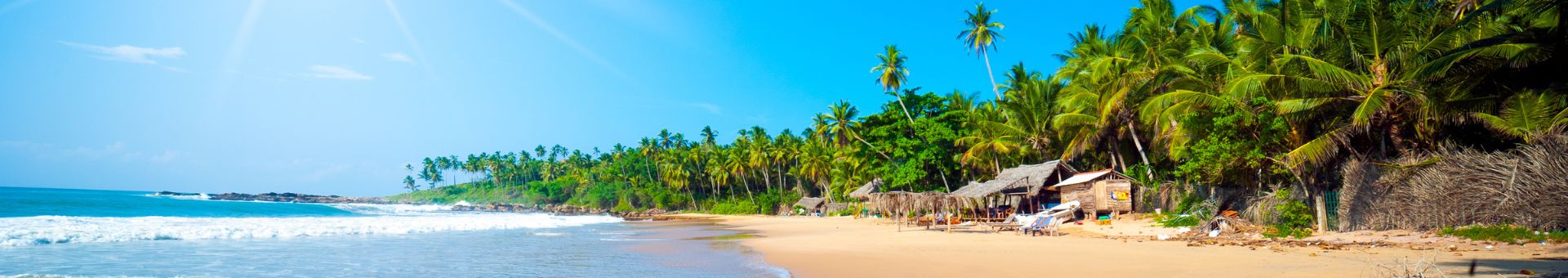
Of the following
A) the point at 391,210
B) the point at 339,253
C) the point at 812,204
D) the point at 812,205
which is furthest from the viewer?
the point at 391,210

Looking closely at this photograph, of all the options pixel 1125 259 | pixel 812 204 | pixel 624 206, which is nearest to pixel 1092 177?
pixel 1125 259

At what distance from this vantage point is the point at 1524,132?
36.2ft

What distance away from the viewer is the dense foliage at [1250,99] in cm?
1154

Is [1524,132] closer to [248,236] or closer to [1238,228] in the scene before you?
[1238,228]

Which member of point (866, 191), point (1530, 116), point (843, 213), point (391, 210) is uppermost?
point (1530, 116)

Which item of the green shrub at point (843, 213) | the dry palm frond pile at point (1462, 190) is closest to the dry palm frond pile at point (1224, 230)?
the dry palm frond pile at point (1462, 190)

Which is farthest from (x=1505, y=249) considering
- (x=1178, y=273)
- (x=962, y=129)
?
(x=962, y=129)

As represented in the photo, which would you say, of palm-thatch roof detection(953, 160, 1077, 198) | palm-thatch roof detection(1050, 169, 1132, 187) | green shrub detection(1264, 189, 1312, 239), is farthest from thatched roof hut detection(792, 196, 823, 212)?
green shrub detection(1264, 189, 1312, 239)

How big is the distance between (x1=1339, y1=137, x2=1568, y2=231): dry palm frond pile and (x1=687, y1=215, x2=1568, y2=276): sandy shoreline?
1130 mm

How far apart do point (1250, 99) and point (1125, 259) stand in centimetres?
693

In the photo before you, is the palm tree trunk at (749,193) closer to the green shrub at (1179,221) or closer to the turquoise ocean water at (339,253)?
the turquoise ocean water at (339,253)

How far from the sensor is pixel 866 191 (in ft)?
120

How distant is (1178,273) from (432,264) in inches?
422

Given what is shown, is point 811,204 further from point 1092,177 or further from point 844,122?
point 1092,177
